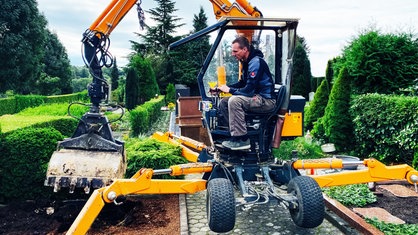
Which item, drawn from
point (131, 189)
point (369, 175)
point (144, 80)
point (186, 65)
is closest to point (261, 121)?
point (369, 175)

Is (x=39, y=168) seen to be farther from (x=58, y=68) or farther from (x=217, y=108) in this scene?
(x=58, y=68)

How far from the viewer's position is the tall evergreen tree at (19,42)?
86.3ft

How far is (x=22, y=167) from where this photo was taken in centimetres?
564

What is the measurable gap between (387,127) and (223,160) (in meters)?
4.73

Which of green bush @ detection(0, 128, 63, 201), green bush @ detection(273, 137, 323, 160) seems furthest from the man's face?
green bush @ detection(273, 137, 323, 160)

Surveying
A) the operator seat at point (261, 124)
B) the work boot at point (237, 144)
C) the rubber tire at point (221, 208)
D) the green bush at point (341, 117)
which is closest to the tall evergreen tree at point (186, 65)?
the green bush at point (341, 117)

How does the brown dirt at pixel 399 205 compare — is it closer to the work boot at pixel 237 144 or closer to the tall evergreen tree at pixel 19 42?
the work boot at pixel 237 144

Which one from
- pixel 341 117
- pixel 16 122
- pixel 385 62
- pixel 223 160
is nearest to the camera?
pixel 223 160

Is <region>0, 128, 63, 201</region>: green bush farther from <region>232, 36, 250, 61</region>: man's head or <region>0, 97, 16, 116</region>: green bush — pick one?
<region>0, 97, 16, 116</region>: green bush

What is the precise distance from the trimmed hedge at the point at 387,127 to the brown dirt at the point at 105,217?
4731mm

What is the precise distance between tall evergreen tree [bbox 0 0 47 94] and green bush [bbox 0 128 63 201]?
24048 mm

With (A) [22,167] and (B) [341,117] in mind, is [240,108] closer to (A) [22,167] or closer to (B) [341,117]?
(A) [22,167]

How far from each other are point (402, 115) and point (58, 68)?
39.7 metres

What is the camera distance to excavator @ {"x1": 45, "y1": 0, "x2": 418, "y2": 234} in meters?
3.93
